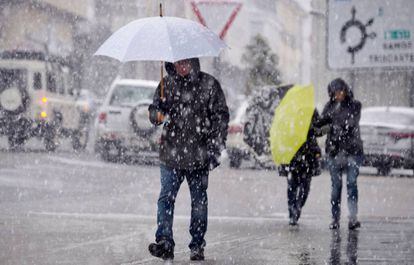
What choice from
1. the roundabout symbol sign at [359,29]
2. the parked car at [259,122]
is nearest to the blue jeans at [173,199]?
the roundabout symbol sign at [359,29]

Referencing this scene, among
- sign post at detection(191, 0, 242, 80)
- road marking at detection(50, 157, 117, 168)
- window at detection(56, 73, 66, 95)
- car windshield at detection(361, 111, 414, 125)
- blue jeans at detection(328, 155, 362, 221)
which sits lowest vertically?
road marking at detection(50, 157, 117, 168)

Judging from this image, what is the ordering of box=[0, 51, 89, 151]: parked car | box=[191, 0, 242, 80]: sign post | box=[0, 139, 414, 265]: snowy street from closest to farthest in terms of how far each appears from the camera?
box=[0, 139, 414, 265]: snowy street
box=[191, 0, 242, 80]: sign post
box=[0, 51, 89, 151]: parked car

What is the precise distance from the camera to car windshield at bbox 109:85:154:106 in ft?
72.6

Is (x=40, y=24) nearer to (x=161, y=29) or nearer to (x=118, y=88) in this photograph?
(x=118, y=88)

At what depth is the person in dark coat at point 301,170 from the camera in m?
11.8

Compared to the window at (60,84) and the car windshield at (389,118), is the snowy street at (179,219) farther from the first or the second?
the window at (60,84)

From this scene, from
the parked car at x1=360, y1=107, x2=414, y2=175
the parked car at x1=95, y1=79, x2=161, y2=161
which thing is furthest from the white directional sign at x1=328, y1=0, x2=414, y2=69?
the parked car at x1=95, y1=79, x2=161, y2=161

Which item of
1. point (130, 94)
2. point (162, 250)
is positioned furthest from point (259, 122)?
point (162, 250)

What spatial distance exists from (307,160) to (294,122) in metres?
0.49

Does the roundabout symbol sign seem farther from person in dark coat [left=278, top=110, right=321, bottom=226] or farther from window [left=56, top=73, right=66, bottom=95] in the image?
window [left=56, top=73, right=66, bottom=95]

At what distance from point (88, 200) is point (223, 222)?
9.03ft

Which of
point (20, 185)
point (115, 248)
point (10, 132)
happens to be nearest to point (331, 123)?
point (115, 248)

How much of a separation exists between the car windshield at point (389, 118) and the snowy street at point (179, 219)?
1.86 meters

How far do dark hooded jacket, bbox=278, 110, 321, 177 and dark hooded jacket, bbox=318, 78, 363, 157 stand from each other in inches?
8.7
